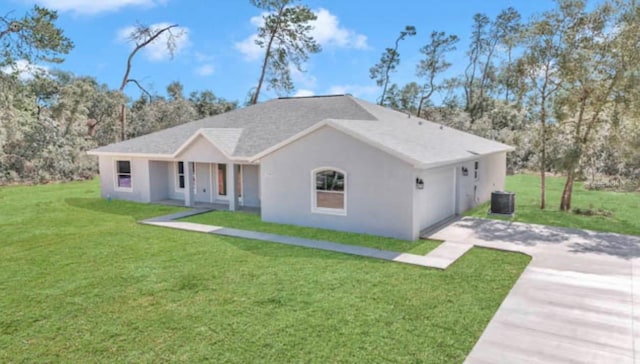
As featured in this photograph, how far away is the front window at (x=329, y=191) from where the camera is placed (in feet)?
42.3

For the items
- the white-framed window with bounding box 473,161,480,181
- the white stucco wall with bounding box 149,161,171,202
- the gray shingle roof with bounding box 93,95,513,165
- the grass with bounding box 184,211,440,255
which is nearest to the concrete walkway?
the grass with bounding box 184,211,440,255

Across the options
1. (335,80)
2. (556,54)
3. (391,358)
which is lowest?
(391,358)

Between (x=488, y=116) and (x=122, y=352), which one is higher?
(x=488, y=116)

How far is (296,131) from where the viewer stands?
18109 mm

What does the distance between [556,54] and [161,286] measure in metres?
16.1

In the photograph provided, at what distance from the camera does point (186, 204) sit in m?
18.2

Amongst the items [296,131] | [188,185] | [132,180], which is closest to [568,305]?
[296,131]

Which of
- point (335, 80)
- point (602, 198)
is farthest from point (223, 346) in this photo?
point (335, 80)

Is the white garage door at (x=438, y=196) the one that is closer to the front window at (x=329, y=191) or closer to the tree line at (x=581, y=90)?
the front window at (x=329, y=191)

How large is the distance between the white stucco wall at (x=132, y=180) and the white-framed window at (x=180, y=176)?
1366 millimetres

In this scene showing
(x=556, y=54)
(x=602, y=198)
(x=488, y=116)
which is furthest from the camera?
(x=488, y=116)

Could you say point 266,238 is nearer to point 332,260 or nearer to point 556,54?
point 332,260

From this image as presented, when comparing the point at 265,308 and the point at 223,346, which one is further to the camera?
the point at 265,308

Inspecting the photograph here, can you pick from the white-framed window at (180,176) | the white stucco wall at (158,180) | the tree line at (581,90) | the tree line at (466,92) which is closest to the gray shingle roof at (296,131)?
the white stucco wall at (158,180)
